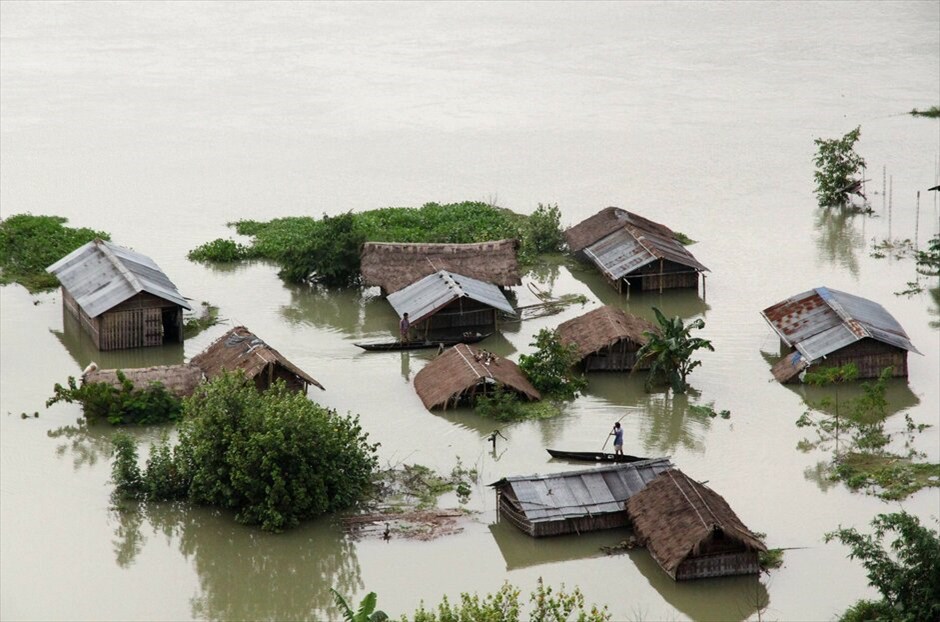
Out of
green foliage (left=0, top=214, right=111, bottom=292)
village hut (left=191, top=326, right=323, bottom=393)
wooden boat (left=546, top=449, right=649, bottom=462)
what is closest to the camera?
wooden boat (left=546, top=449, right=649, bottom=462)

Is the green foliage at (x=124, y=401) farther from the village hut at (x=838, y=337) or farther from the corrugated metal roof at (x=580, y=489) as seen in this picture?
the village hut at (x=838, y=337)

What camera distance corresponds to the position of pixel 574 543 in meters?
21.2

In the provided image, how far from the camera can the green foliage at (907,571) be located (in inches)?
696

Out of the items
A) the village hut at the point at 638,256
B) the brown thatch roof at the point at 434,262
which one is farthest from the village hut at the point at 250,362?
the village hut at the point at 638,256

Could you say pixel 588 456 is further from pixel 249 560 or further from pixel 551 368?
pixel 249 560

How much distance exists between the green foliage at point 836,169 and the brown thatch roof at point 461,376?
1530 cm

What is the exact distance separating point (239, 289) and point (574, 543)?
44.7ft

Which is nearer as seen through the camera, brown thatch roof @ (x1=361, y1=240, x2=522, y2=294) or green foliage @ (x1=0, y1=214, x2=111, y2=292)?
brown thatch roof @ (x1=361, y1=240, x2=522, y2=294)

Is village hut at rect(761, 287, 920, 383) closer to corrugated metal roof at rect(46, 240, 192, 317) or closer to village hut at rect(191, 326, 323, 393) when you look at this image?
village hut at rect(191, 326, 323, 393)

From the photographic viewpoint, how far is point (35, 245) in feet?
111

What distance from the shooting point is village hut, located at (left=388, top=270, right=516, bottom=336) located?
28.8 metres

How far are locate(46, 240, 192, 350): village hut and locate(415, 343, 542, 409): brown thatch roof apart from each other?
5.33 meters

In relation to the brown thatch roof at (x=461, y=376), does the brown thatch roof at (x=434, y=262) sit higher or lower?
higher

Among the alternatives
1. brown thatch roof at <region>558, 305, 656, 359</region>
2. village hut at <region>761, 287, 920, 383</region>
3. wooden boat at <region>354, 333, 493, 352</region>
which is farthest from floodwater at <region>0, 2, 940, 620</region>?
brown thatch roof at <region>558, 305, 656, 359</region>
